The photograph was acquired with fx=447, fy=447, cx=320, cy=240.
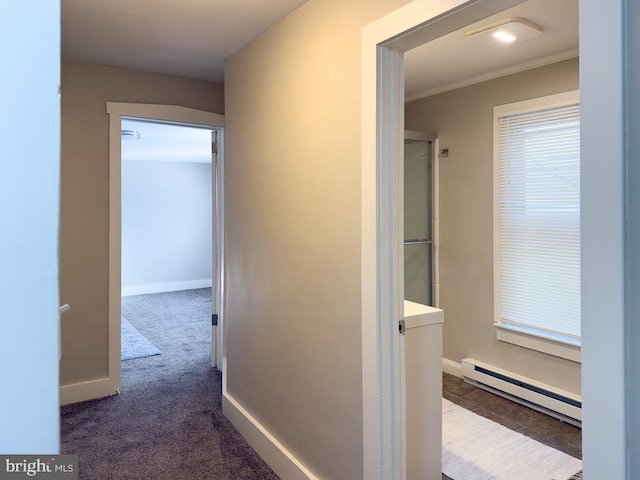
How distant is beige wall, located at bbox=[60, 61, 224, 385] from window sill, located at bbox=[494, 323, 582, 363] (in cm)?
294

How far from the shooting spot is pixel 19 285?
0.37 metres

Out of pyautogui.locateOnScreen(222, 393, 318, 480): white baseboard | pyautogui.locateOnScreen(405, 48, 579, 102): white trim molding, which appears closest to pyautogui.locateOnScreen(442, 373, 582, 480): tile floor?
pyautogui.locateOnScreen(222, 393, 318, 480): white baseboard

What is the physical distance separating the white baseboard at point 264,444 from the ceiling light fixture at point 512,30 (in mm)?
2433

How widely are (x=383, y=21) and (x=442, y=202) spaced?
2.38 m

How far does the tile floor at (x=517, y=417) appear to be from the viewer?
2.65 m

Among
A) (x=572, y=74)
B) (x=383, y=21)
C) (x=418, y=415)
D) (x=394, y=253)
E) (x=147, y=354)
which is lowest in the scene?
(x=147, y=354)

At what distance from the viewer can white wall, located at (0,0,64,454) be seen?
0.36 meters

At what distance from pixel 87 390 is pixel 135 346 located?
1327 millimetres

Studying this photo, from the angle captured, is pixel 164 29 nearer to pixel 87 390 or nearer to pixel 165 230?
pixel 87 390

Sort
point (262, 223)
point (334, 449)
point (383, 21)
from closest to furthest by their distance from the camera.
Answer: point (383, 21) < point (334, 449) < point (262, 223)

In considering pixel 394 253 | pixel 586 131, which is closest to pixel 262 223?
pixel 394 253

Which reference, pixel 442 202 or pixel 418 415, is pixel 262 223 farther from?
pixel 442 202

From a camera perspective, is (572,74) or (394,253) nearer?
(394,253)

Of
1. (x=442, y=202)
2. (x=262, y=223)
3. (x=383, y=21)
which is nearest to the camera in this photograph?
(x=383, y=21)
